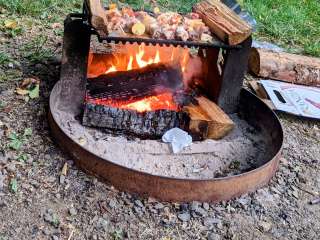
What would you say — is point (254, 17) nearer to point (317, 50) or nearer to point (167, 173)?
point (317, 50)

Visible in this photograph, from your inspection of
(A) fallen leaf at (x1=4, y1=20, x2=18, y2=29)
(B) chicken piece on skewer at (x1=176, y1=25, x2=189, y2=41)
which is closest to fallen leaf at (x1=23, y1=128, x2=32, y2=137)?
(B) chicken piece on skewer at (x1=176, y1=25, x2=189, y2=41)

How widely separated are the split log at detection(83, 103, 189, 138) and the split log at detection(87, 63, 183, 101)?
0.65 ft

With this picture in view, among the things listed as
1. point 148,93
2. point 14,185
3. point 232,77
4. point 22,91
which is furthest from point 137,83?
point 14,185

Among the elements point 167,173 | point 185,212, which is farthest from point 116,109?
point 185,212

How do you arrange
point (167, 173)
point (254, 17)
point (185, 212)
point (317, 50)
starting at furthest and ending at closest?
1. point (254, 17)
2. point (317, 50)
3. point (167, 173)
4. point (185, 212)

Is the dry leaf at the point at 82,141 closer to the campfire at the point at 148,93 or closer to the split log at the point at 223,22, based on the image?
the campfire at the point at 148,93

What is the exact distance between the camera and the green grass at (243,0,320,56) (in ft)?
22.0

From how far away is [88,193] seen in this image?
3490 millimetres

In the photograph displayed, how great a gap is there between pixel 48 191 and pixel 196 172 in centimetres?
108

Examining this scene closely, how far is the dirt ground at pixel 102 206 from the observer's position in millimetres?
3264

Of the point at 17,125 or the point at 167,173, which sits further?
the point at 17,125

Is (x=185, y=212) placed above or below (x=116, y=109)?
below

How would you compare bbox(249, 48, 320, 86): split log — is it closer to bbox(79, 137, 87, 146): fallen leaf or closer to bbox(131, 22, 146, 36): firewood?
bbox(131, 22, 146, 36): firewood

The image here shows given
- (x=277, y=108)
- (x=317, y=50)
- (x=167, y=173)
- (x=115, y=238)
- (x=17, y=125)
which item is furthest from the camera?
(x=317, y=50)
